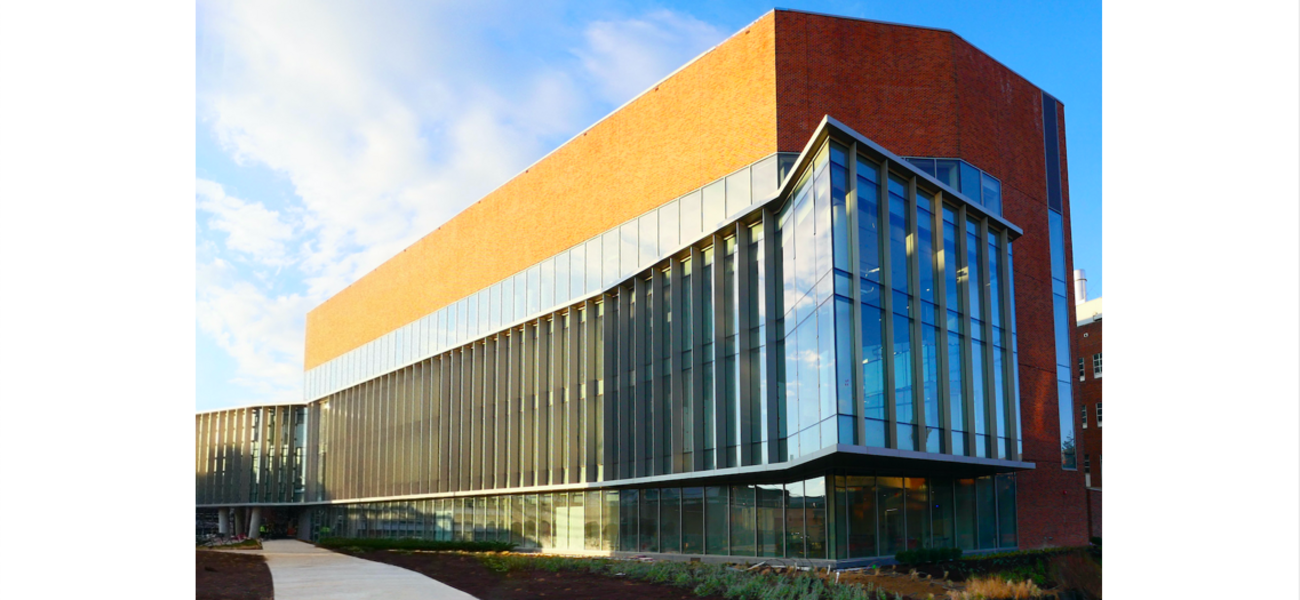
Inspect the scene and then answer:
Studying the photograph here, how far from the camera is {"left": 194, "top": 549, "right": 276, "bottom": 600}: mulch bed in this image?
22.8 m

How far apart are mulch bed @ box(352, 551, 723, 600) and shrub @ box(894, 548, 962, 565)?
6932 mm

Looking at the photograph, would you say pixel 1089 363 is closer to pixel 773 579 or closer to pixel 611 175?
pixel 611 175

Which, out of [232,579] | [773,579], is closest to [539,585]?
[773,579]

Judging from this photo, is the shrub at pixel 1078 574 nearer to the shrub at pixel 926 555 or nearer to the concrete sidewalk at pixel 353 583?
the shrub at pixel 926 555

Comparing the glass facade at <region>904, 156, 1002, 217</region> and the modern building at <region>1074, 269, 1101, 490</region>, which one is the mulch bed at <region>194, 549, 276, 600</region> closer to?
the glass facade at <region>904, 156, 1002, 217</region>

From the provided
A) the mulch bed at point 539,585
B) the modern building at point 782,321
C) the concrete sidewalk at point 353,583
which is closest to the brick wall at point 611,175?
the modern building at point 782,321

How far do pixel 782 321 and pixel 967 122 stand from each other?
1195cm

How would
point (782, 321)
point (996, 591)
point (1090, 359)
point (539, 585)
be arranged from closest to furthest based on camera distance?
point (996, 591)
point (539, 585)
point (782, 321)
point (1090, 359)

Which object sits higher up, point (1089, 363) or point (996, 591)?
point (1089, 363)

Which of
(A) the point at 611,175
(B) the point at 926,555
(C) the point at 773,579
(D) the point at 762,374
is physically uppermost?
(A) the point at 611,175

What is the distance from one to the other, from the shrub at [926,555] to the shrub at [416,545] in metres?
20.1

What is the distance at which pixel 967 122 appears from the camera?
111 feet

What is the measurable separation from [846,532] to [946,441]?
139 inches

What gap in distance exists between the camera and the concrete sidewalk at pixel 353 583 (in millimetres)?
22484
